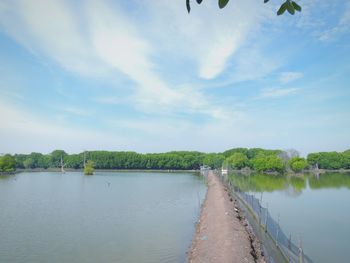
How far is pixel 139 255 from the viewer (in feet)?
59.2

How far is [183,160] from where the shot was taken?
14588 cm

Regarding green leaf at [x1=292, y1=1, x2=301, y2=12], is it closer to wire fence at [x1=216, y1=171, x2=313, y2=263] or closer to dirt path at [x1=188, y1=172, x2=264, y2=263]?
wire fence at [x1=216, y1=171, x2=313, y2=263]

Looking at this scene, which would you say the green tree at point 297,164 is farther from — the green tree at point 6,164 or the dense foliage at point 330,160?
the green tree at point 6,164

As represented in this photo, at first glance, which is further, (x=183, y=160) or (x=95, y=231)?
(x=183, y=160)

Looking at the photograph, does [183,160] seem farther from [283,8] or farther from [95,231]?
[283,8]

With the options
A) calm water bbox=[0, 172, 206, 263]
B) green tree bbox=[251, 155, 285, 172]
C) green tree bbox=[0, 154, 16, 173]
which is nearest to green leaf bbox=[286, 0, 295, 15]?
calm water bbox=[0, 172, 206, 263]

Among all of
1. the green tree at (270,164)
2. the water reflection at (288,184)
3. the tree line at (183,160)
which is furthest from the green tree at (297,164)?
the water reflection at (288,184)

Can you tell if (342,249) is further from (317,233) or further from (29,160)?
(29,160)

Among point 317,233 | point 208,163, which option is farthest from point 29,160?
point 317,233

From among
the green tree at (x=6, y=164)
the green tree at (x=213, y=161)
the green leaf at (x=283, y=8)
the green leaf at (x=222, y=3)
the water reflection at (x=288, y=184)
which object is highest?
the green tree at (x=213, y=161)

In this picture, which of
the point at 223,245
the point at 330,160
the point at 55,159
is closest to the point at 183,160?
the point at 330,160

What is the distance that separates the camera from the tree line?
4759 inches

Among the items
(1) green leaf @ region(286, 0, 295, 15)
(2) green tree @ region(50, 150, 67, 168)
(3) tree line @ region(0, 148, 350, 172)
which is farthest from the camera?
(2) green tree @ region(50, 150, 67, 168)

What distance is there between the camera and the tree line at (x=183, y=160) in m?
121
